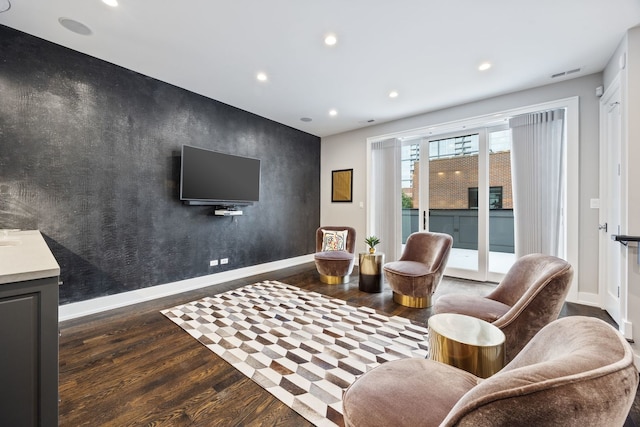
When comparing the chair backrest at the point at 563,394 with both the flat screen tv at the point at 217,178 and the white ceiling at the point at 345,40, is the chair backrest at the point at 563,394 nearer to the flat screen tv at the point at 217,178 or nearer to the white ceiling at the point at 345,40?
the white ceiling at the point at 345,40

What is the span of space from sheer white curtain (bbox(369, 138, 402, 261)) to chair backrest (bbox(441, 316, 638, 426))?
4.51 meters

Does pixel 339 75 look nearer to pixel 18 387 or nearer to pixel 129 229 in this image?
pixel 129 229

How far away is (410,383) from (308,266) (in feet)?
14.4

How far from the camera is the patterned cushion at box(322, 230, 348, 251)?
4.55 meters

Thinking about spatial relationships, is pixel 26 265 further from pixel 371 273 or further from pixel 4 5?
pixel 371 273

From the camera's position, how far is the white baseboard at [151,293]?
9.48ft

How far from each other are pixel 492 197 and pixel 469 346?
354 cm

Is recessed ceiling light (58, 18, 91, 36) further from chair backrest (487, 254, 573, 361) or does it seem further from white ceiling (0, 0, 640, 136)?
chair backrest (487, 254, 573, 361)

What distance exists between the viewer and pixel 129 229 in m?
3.30

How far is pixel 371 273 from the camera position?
12.5ft

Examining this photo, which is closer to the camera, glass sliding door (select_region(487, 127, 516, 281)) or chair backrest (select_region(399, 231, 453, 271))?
chair backrest (select_region(399, 231, 453, 271))

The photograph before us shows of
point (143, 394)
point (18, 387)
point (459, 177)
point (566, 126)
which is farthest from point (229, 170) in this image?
point (566, 126)

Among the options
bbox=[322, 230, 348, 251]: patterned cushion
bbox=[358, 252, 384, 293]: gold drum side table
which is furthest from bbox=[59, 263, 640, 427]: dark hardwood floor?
bbox=[322, 230, 348, 251]: patterned cushion

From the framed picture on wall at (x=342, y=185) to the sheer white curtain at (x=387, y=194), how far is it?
20.0 inches
